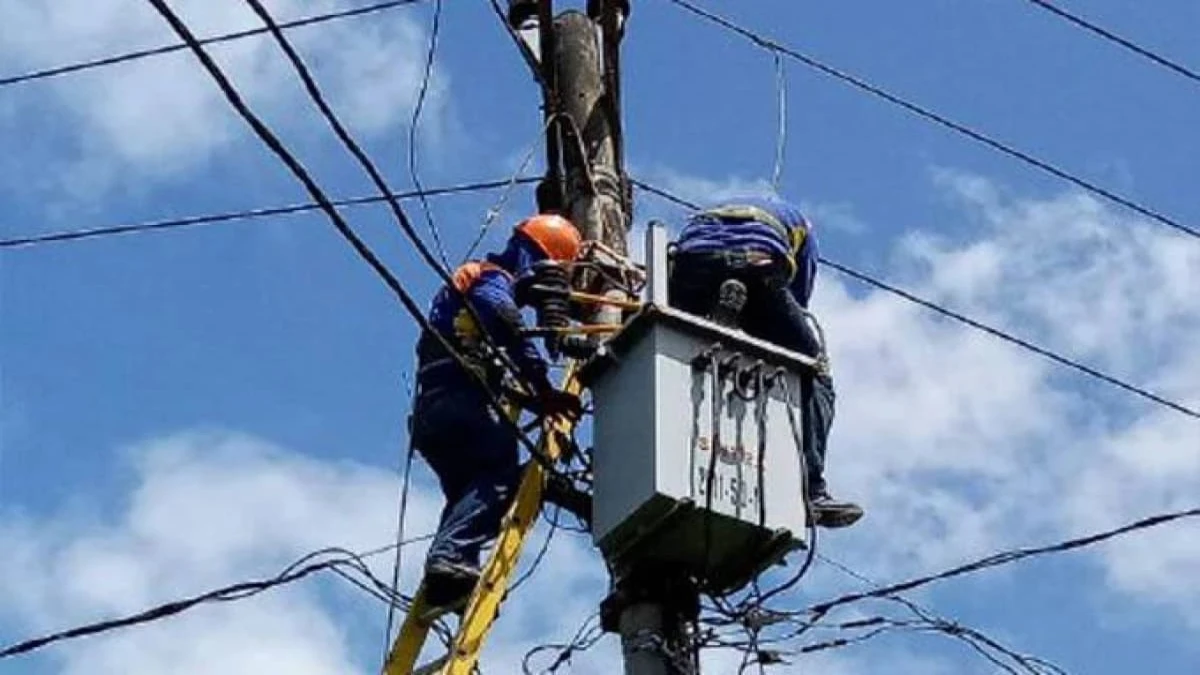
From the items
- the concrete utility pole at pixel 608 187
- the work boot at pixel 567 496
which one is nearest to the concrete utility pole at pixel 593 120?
the concrete utility pole at pixel 608 187

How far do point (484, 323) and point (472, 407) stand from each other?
0.29 m

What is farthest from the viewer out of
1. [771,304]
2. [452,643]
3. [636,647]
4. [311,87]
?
[771,304]

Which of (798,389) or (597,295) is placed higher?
(597,295)

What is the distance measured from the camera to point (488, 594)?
26.4 ft

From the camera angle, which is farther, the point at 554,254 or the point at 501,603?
the point at 554,254

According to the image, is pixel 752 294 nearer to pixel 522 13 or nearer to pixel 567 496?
pixel 567 496

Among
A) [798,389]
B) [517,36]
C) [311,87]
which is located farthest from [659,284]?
[517,36]

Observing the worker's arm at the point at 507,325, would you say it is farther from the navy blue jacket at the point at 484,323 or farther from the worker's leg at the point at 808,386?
the worker's leg at the point at 808,386

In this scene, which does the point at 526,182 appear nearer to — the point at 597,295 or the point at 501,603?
the point at 597,295

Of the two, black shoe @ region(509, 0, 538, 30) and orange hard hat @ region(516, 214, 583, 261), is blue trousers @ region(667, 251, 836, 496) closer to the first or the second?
orange hard hat @ region(516, 214, 583, 261)

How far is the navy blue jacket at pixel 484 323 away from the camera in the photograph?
27.9 ft

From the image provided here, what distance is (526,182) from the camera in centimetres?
991

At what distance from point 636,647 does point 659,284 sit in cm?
113

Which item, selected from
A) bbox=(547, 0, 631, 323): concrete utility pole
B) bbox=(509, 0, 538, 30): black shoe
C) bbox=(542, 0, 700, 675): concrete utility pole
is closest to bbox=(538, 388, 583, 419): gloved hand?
bbox=(542, 0, 700, 675): concrete utility pole
